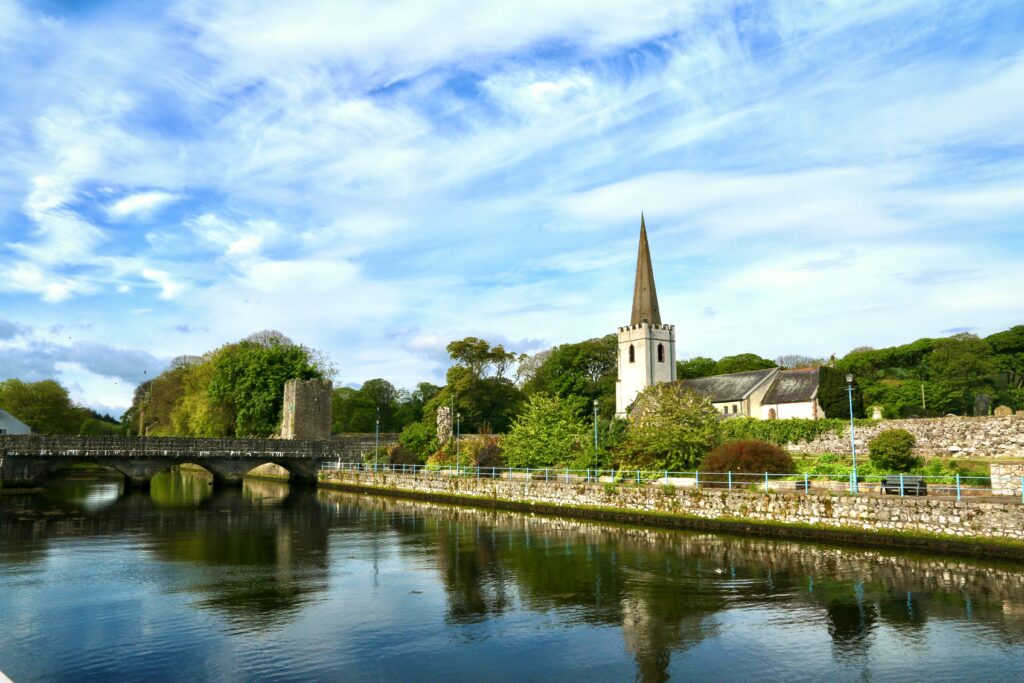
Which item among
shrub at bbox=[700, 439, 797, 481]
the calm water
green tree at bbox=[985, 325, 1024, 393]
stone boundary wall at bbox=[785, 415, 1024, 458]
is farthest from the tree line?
the calm water

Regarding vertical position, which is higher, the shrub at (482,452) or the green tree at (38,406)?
the green tree at (38,406)

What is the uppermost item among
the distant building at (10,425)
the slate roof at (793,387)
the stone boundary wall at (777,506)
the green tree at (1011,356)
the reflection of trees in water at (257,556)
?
the green tree at (1011,356)

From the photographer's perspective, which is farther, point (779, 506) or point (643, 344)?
point (643, 344)

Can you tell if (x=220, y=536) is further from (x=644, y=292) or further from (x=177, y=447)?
(x=644, y=292)

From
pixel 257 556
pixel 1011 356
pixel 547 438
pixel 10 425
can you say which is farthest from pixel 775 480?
pixel 10 425

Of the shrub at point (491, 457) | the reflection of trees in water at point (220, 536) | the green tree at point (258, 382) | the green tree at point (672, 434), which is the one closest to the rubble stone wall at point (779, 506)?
the green tree at point (672, 434)

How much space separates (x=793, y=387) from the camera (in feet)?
200

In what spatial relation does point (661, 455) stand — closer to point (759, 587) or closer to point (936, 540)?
point (936, 540)

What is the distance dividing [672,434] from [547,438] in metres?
9.27

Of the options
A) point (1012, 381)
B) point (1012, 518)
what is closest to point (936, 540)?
point (1012, 518)

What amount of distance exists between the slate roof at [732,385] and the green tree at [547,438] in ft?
79.8

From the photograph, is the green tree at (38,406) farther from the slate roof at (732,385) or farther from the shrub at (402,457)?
the slate roof at (732,385)

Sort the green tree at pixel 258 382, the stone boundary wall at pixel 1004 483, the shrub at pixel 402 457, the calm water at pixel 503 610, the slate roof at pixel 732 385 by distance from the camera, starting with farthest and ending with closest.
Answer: the green tree at pixel 258 382 < the slate roof at pixel 732 385 < the shrub at pixel 402 457 < the stone boundary wall at pixel 1004 483 < the calm water at pixel 503 610

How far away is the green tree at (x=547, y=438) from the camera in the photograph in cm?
3988
